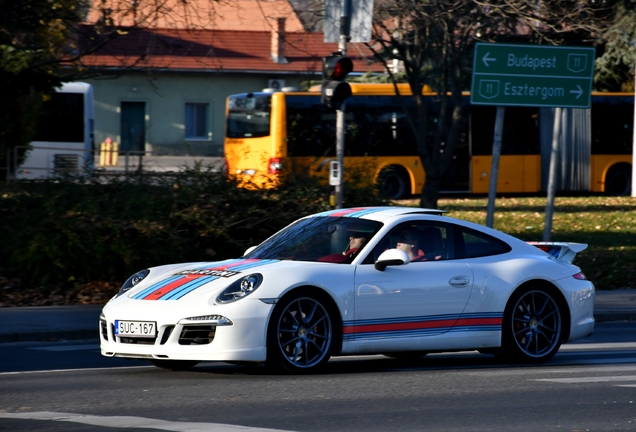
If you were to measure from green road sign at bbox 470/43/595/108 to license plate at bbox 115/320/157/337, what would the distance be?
8.03 metres

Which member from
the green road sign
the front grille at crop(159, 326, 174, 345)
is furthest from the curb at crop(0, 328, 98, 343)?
the green road sign

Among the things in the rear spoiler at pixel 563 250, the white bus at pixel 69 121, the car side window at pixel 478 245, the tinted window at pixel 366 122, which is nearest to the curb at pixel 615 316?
the rear spoiler at pixel 563 250

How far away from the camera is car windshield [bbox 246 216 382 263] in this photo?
348 inches

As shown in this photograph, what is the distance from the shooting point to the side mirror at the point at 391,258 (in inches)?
335

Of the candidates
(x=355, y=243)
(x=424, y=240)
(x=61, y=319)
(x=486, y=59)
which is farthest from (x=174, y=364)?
(x=486, y=59)

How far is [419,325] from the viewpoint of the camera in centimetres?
876

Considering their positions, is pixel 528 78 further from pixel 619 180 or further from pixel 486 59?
pixel 619 180

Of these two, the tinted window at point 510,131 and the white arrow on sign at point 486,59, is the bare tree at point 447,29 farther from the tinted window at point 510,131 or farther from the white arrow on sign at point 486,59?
the tinted window at point 510,131

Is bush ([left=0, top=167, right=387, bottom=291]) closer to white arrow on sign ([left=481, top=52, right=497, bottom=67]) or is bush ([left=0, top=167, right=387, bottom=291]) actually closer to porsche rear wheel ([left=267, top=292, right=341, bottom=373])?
white arrow on sign ([left=481, top=52, right=497, bottom=67])

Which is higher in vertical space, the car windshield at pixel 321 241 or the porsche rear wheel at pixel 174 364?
the car windshield at pixel 321 241

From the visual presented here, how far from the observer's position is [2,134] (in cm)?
2494

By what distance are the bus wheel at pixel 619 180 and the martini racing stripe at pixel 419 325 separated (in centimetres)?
2548

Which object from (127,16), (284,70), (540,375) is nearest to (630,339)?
(540,375)

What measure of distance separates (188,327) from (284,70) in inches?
1809
